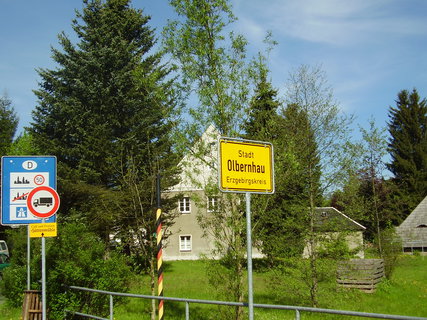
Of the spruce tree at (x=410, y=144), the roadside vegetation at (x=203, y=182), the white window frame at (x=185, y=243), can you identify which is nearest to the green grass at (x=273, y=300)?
the roadside vegetation at (x=203, y=182)

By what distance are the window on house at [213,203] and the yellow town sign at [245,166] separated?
19.5ft

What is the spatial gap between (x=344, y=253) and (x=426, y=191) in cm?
5152

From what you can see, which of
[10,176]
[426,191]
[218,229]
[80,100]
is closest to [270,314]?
[218,229]

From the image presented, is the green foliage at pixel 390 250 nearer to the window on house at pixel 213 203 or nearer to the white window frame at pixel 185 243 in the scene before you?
the window on house at pixel 213 203

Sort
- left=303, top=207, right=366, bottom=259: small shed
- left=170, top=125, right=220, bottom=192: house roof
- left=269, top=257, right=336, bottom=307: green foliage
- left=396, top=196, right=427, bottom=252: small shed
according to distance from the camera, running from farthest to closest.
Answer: left=396, top=196, right=427, bottom=252: small shed → left=303, top=207, right=366, bottom=259: small shed → left=269, top=257, right=336, bottom=307: green foliage → left=170, top=125, right=220, bottom=192: house roof

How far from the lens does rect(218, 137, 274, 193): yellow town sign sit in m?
4.98

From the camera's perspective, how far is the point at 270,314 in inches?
484

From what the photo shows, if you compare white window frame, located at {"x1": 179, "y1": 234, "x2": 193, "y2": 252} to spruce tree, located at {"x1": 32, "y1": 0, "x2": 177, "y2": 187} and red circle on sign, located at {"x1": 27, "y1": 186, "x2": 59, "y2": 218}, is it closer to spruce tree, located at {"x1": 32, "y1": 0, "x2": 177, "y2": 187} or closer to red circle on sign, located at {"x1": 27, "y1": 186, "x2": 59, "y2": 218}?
spruce tree, located at {"x1": 32, "y1": 0, "x2": 177, "y2": 187}

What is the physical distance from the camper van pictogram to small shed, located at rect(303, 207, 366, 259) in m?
8.20

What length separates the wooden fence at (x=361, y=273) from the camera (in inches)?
608

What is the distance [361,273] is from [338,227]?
2.56m

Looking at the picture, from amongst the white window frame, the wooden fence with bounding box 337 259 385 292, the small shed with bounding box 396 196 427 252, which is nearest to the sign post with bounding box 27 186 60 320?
the wooden fence with bounding box 337 259 385 292

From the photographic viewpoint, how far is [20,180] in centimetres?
1160

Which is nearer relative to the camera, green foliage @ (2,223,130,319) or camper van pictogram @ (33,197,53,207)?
camper van pictogram @ (33,197,53,207)
